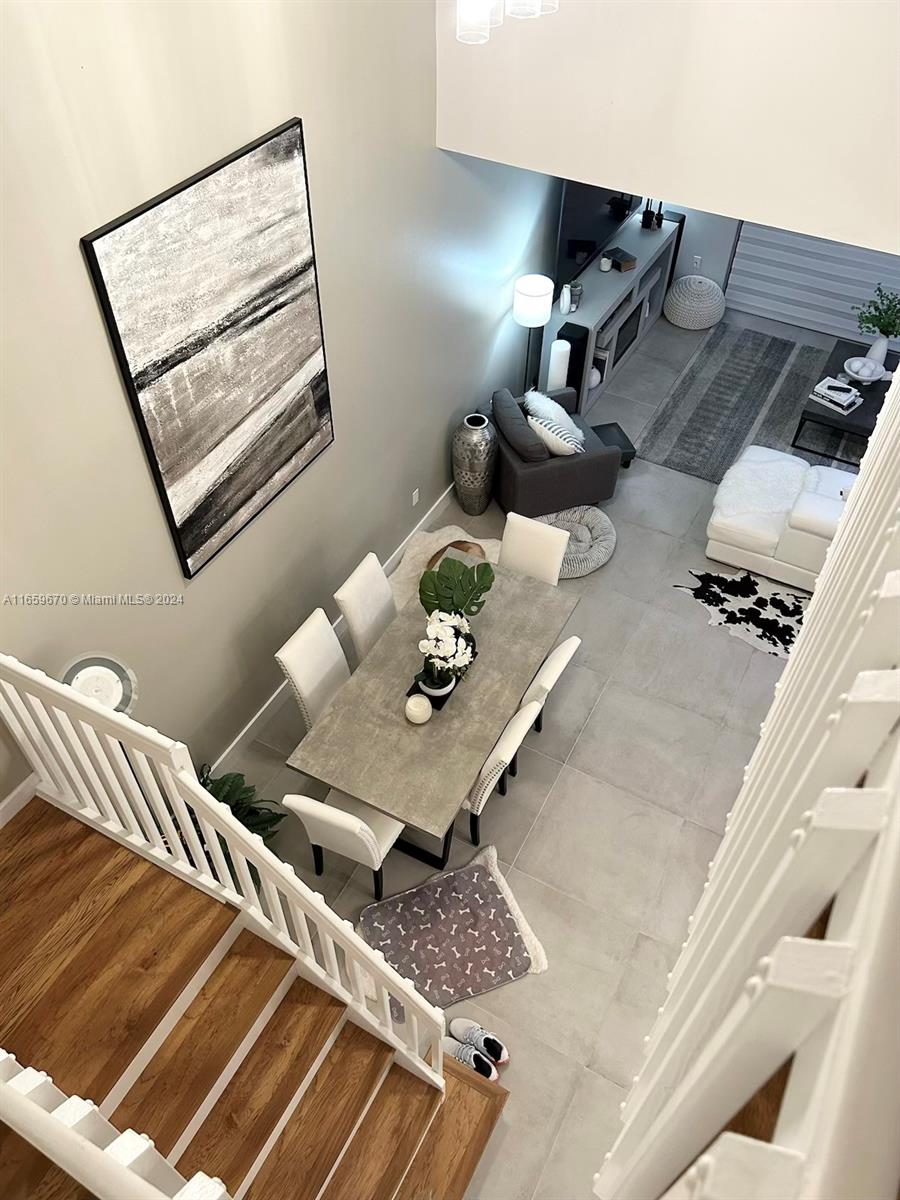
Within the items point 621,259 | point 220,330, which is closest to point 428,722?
point 220,330

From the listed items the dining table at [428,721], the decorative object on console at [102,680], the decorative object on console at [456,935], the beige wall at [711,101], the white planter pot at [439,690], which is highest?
the beige wall at [711,101]

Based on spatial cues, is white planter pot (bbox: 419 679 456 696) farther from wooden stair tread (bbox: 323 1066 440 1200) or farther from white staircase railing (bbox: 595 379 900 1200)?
white staircase railing (bbox: 595 379 900 1200)

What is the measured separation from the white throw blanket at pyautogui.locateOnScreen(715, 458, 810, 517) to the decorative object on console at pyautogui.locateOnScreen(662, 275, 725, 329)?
2446 mm

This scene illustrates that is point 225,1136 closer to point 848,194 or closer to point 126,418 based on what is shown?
point 126,418

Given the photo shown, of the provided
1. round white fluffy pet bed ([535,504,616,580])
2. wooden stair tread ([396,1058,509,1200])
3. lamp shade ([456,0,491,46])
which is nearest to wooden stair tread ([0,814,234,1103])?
wooden stair tread ([396,1058,509,1200])

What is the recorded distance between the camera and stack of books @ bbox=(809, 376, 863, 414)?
657 cm

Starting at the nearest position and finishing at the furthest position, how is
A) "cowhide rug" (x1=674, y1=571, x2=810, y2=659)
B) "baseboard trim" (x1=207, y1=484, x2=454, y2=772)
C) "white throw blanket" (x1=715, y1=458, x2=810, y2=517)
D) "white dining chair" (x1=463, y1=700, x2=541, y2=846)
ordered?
"white dining chair" (x1=463, y1=700, x2=541, y2=846) < "baseboard trim" (x1=207, y1=484, x2=454, y2=772) < "cowhide rug" (x1=674, y1=571, x2=810, y2=659) < "white throw blanket" (x1=715, y1=458, x2=810, y2=517)

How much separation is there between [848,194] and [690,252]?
15.7 ft

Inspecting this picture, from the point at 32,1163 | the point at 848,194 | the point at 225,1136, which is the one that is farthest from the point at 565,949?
the point at 848,194

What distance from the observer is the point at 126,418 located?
3.26m

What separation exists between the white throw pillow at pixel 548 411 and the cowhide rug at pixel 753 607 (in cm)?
126

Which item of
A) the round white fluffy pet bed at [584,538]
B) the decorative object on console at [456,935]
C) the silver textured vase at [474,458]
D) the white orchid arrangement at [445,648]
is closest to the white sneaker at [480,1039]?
the decorative object on console at [456,935]

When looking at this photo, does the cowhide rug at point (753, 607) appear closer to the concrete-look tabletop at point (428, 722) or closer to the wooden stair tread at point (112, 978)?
the concrete-look tabletop at point (428, 722)

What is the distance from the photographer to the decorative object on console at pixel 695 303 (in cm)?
798
